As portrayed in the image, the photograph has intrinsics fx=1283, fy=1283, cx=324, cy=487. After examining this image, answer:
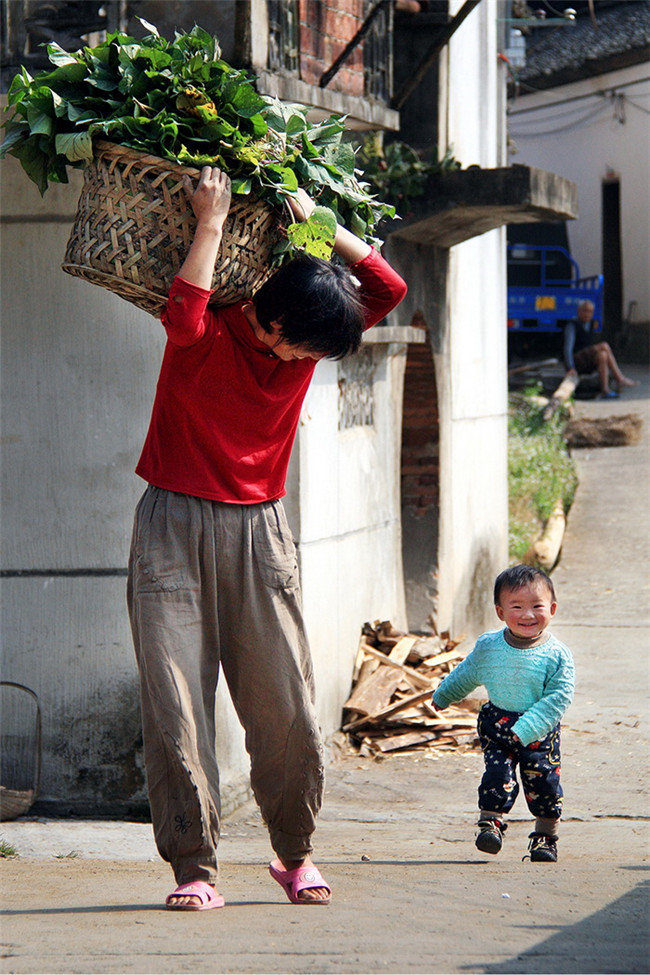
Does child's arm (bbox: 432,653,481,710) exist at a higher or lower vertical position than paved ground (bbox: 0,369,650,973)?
higher

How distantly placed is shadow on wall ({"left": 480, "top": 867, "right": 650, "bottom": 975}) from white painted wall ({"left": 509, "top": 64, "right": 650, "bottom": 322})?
72.0 feet

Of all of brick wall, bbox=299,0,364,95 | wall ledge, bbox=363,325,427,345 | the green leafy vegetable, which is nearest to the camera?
the green leafy vegetable

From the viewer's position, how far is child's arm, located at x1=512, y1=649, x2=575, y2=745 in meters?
4.10

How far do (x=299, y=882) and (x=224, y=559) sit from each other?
928mm

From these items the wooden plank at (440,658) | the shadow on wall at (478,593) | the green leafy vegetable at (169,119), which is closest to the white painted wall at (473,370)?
the shadow on wall at (478,593)

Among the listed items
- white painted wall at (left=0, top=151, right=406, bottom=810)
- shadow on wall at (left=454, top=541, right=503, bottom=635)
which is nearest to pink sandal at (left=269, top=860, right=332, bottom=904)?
white painted wall at (left=0, top=151, right=406, bottom=810)

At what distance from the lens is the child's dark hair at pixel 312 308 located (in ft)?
10.9

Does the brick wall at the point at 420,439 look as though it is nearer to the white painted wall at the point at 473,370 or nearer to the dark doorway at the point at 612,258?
the white painted wall at the point at 473,370

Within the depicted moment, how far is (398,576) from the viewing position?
764 centimetres

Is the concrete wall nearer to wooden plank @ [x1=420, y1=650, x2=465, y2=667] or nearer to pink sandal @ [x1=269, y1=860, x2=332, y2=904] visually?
wooden plank @ [x1=420, y1=650, x2=465, y2=667]

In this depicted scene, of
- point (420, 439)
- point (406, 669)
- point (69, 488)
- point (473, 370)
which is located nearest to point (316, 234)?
point (69, 488)

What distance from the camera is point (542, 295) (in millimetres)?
20641

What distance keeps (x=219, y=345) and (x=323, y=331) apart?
0.29 m

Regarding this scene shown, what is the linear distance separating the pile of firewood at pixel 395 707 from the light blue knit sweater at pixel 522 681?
2.11m
